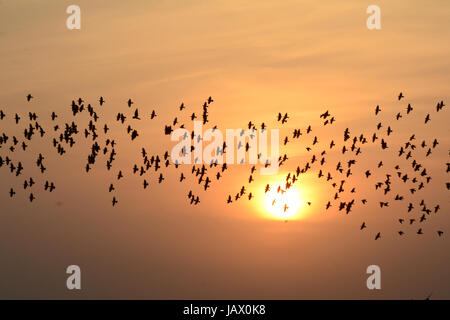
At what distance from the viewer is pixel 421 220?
83750 mm

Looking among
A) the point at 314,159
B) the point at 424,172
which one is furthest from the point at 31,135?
the point at 424,172
